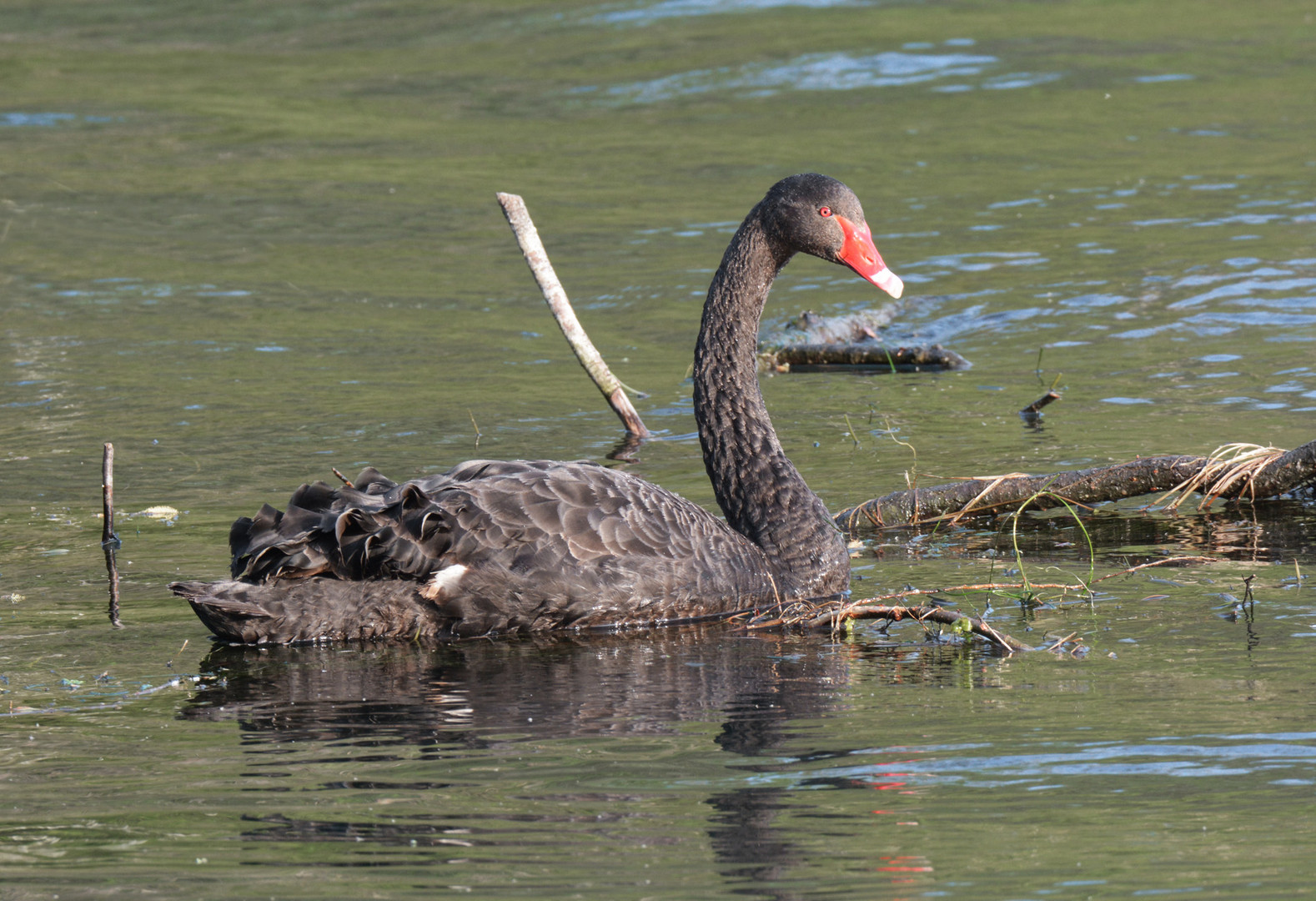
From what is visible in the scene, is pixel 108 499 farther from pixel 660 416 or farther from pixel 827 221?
pixel 660 416

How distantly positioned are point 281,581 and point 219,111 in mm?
19406

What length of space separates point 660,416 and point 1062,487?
3.66 m

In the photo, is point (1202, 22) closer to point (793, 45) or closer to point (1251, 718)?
point (793, 45)

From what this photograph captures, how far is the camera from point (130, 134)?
23.5 meters

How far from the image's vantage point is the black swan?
22.2ft

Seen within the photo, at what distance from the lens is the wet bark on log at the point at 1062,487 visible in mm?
8273

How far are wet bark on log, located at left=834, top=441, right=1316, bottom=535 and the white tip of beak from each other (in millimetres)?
1092

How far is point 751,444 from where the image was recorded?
7848mm

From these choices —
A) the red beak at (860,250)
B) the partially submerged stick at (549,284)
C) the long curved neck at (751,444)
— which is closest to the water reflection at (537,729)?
the long curved neck at (751,444)

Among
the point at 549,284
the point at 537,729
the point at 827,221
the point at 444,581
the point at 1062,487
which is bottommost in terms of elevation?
the point at 537,729

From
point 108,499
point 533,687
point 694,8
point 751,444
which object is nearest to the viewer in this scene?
point 533,687

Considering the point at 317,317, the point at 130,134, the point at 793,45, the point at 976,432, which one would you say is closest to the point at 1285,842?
the point at 976,432

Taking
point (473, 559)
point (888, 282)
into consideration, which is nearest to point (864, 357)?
point (888, 282)

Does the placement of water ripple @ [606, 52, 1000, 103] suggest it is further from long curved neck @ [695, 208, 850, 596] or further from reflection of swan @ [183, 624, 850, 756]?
reflection of swan @ [183, 624, 850, 756]
